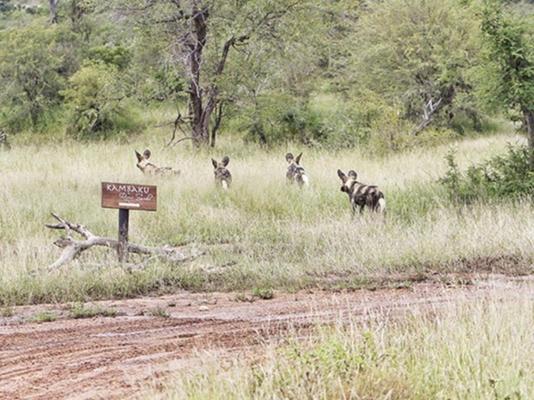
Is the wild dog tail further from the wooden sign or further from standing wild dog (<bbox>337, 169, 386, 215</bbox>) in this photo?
the wooden sign

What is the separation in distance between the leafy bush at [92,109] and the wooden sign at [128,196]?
15.0 meters

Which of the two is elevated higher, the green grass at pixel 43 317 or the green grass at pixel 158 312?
the green grass at pixel 158 312

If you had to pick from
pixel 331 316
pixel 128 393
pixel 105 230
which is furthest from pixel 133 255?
pixel 128 393

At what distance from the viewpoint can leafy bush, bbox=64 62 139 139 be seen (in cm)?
2544

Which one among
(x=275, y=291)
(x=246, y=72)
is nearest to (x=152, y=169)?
(x=246, y=72)

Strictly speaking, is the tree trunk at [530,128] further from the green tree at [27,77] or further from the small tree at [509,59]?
the green tree at [27,77]

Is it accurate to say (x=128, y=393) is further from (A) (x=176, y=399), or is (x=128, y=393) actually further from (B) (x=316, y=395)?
(B) (x=316, y=395)

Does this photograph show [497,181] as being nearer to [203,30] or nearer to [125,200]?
[125,200]

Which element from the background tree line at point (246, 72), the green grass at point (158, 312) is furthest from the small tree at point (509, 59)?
the green grass at point (158, 312)

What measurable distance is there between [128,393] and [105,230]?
7439 mm

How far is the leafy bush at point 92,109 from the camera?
25.4m

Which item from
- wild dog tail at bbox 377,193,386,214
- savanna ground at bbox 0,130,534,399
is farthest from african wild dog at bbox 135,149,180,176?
wild dog tail at bbox 377,193,386,214

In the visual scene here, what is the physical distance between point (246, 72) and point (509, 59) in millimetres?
11427

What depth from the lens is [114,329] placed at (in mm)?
A: 6922
